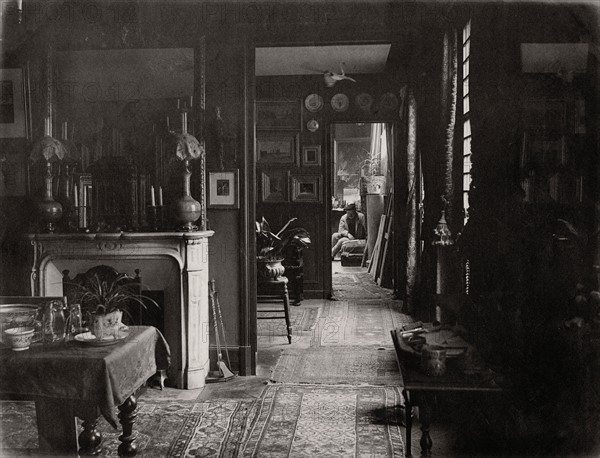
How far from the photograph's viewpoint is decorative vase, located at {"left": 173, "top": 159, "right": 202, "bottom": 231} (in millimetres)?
4969

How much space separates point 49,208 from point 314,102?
4702mm

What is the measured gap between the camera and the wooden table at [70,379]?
2988 millimetres

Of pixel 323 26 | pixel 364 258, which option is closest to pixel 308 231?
pixel 364 258

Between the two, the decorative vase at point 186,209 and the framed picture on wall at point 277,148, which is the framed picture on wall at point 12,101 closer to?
the decorative vase at point 186,209

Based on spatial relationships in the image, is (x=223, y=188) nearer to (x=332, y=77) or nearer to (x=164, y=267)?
(x=164, y=267)

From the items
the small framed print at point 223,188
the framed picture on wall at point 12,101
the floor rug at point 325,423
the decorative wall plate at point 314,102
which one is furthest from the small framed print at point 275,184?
the floor rug at point 325,423

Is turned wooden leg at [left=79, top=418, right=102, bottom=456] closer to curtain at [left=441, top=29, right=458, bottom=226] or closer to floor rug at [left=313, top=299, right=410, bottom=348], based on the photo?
floor rug at [left=313, top=299, right=410, bottom=348]

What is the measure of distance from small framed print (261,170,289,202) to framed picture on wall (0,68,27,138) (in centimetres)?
418

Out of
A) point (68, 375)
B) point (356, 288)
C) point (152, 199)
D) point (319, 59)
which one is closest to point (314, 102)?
point (319, 59)

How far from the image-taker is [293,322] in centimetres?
750

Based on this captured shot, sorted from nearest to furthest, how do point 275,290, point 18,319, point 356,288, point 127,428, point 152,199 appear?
1. point 18,319
2. point 127,428
3. point 152,199
4. point 275,290
5. point 356,288

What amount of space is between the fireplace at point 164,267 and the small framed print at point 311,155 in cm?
414

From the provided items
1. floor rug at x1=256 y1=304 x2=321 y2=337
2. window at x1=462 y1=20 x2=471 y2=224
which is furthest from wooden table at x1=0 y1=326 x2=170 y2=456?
floor rug at x1=256 y1=304 x2=321 y2=337

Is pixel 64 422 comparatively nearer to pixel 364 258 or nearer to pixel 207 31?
pixel 207 31
